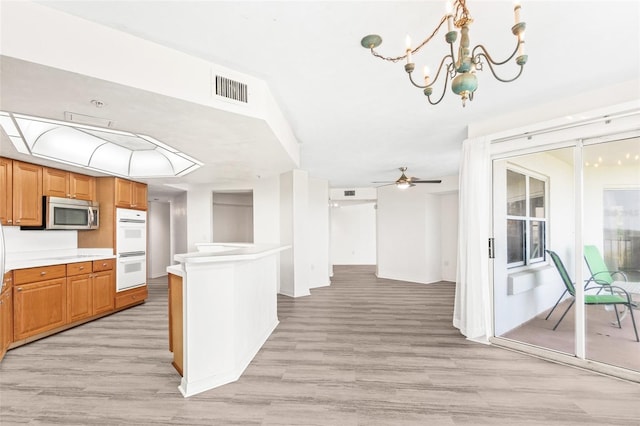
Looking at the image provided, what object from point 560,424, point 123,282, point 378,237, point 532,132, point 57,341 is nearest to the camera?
point 560,424

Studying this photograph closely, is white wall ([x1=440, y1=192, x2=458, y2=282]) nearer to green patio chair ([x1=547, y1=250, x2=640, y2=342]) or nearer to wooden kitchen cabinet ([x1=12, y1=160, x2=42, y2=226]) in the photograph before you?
green patio chair ([x1=547, y1=250, x2=640, y2=342])

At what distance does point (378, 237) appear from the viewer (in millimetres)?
8305

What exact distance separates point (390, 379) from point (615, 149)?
303cm

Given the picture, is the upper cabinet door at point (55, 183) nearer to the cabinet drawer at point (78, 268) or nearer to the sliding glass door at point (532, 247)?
the cabinet drawer at point (78, 268)

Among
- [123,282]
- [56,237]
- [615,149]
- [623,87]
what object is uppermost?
[623,87]

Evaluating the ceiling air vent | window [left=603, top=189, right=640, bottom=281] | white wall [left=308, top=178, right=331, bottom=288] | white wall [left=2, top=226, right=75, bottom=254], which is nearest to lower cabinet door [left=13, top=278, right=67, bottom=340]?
white wall [left=2, top=226, right=75, bottom=254]

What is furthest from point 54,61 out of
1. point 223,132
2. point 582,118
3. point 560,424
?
point 582,118

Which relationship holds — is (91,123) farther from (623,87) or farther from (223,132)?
(623,87)

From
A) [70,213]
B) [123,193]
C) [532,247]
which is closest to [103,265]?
[70,213]

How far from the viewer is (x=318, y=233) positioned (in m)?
7.17

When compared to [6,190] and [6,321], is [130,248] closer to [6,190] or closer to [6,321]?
[6,190]

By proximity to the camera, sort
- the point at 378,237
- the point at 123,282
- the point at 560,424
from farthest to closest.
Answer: the point at 378,237, the point at 123,282, the point at 560,424

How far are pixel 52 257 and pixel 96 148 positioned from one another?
1.66m

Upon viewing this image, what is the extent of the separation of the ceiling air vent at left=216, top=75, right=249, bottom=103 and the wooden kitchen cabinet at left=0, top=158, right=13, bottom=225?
3.23m
